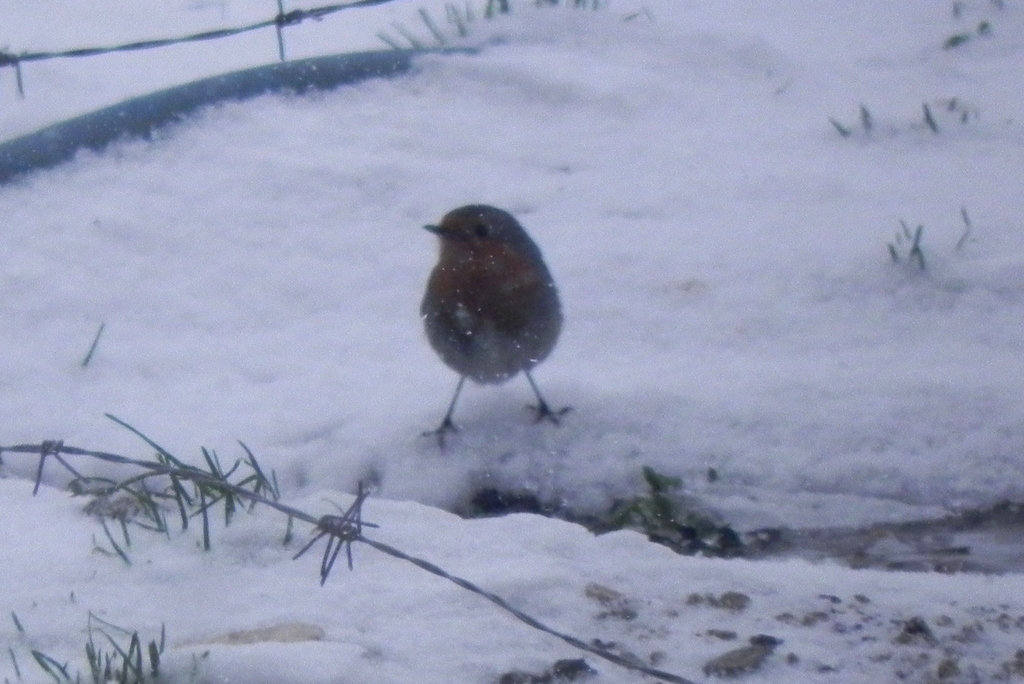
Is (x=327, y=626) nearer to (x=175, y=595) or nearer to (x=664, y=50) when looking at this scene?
(x=175, y=595)

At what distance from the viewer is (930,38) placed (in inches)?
230

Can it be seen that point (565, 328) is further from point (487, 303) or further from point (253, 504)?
point (253, 504)

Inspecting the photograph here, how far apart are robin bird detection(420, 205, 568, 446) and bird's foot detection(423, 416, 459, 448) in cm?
4

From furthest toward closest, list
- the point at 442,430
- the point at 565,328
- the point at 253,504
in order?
the point at 565,328 < the point at 442,430 < the point at 253,504

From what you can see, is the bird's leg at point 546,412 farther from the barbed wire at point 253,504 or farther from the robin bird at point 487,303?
the barbed wire at point 253,504

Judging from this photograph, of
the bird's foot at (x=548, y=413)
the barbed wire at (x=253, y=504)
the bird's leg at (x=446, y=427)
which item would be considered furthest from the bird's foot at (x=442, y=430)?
the barbed wire at (x=253, y=504)

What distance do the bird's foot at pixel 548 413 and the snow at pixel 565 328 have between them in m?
0.03

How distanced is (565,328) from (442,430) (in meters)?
0.67

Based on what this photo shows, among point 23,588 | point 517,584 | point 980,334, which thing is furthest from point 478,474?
point 980,334

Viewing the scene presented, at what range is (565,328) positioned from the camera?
390 cm

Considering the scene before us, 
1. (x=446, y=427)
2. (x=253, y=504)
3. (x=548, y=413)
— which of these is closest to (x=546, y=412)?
(x=548, y=413)

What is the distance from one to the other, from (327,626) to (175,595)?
0.32 metres

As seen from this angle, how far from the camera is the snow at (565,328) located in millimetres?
2375

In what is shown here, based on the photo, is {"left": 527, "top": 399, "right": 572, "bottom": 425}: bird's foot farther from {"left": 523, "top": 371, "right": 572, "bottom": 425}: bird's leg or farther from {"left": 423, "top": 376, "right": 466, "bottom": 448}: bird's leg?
{"left": 423, "top": 376, "right": 466, "bottom": 448}: bird's leg
